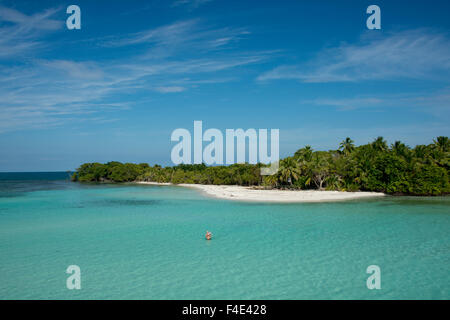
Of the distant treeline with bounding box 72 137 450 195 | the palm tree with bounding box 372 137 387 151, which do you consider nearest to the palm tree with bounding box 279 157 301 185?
the distant treeline with bounding box 72 137 450 195

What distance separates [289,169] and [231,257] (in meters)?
48.2

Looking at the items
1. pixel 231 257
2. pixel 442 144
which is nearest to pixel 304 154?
pixel 442 144

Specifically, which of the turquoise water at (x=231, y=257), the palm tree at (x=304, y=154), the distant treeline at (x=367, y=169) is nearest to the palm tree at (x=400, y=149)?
the distant treeline at (x=367, y=169)

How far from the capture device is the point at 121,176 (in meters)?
118

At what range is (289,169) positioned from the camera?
209ft

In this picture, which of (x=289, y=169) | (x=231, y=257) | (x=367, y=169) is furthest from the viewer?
(x=289, y=169)

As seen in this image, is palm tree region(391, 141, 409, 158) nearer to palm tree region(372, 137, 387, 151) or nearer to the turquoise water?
palm tree region(372, 137, 387, 151)

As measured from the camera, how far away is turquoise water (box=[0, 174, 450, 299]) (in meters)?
12.8

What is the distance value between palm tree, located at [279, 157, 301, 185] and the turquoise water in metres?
32.7

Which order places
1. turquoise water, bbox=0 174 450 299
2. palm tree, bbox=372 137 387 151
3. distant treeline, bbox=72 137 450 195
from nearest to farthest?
1. turquoise water, bbox=0 174 450 299
2. distant treeline, bbox=72 137 450 195
3. palm tree, bbox=372 137 387 151

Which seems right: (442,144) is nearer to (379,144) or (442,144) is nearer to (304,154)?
(379,144)

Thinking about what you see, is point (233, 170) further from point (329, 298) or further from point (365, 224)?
point (329, 298)

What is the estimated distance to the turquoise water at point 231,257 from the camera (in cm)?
1284
